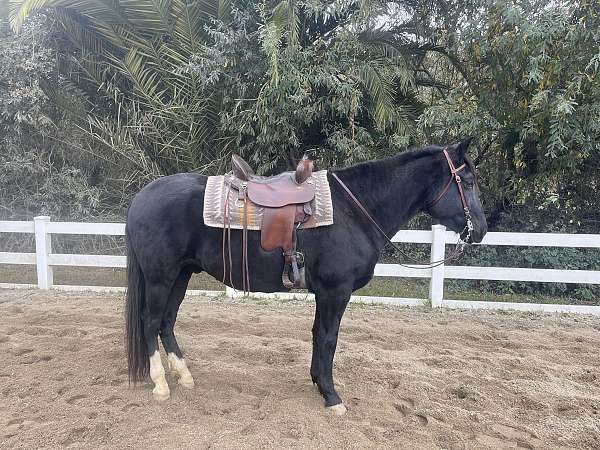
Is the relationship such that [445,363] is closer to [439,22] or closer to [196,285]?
[196,285]

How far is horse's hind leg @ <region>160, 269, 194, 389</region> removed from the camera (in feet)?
10.8

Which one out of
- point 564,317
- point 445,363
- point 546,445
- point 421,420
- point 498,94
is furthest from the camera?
point 498,94

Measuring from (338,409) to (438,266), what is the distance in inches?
119

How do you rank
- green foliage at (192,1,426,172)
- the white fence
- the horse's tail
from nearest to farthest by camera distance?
the horse's tail → the white fence → green foliage at (192,1,426,172)

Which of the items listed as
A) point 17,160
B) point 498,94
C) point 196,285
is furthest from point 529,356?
point 17,160

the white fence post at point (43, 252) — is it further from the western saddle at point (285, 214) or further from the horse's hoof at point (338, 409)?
the horse's hoof at point (338, 409)

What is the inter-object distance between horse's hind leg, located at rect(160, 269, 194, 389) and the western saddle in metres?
0.59

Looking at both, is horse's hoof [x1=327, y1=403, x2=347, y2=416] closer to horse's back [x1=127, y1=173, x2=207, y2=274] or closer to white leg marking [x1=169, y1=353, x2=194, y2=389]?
white leg marking [x1=169, y1=353, x2=194, y2=389]

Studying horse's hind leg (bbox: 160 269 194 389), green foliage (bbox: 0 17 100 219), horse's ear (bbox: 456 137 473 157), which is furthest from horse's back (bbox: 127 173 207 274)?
green foliage (bbox: 0 17 100 219)


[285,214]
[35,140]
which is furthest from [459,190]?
[35,140]

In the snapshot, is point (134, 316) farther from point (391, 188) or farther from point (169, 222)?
point (391, 188)

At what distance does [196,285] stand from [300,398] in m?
3.80

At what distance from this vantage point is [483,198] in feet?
22.9

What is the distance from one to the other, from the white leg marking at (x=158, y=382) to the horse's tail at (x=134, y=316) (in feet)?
0.46
